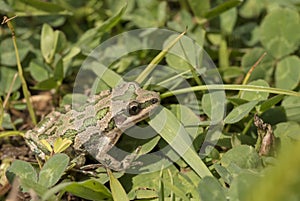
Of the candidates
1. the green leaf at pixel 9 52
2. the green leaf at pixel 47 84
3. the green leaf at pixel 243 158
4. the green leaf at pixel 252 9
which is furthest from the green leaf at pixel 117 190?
the green leaf at pixel 252 9

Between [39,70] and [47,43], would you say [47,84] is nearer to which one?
[39,70]

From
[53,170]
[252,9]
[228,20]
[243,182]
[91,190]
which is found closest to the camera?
[243,182]

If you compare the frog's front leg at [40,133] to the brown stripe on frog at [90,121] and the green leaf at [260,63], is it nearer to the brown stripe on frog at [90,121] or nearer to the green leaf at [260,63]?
the brown stripe on frog at [90,121]

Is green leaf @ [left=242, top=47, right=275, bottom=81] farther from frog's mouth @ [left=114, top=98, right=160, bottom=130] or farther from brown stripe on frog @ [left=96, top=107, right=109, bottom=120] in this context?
brown stripe on frog @ [left=96, top=107, right=109, bottom=120]

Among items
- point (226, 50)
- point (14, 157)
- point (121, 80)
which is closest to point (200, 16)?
point (226, 50)

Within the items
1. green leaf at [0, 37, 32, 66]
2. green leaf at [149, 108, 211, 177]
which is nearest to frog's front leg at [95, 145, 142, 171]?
green leaf at [149, 108, 211, 177]

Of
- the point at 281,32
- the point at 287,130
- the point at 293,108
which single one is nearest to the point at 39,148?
the point at 287,130
